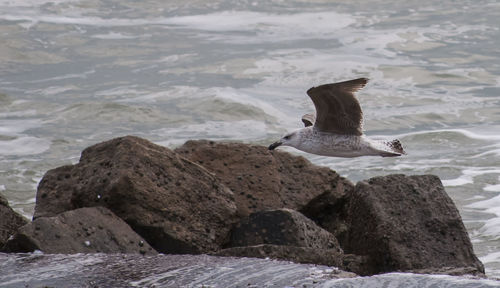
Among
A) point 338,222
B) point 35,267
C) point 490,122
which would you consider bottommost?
point 490,122

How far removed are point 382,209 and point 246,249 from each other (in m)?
1.12

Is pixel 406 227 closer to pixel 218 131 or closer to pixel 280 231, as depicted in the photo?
pixel 280 231

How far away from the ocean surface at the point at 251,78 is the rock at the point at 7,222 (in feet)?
13.2

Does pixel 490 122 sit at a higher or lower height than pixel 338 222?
lower

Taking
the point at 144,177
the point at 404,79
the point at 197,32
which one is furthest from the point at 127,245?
the point at 197,32

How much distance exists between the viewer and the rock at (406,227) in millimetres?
6621

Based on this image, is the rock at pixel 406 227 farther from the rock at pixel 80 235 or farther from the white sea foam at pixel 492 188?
the white sea foam at pixel 492 188

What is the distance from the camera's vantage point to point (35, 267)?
5.96 meters

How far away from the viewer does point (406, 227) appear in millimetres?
6777

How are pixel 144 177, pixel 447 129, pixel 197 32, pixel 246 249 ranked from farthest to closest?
1. pixel 197 32
2. pixel 447 129
3. pixel 144 177
4. pixel 246 249

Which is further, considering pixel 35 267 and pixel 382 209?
pixel 382 209

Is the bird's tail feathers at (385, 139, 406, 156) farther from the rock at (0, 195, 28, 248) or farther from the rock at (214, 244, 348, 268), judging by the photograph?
the rock at (0, 195, 28, 248)

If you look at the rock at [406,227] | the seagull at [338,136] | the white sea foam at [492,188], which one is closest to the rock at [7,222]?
the seagull at [338,136]

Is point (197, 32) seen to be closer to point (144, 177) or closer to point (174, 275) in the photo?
point (144, 177)
